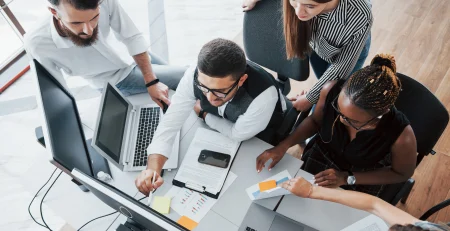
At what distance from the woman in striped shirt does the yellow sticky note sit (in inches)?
36.8

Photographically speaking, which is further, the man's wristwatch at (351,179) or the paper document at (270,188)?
the man's wristwatch at (351,179)

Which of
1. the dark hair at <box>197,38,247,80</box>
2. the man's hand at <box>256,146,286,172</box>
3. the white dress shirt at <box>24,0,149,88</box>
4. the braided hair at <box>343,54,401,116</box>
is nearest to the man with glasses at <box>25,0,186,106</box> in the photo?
the white dress shirt at <box>24,0,149,88</box>

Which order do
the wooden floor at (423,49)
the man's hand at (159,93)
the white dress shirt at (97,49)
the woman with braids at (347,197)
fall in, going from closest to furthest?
the woman with braids at (347,197), the white dress shirt at (97,49), the man's hand at (159,93), the wooden floor at (423,49)

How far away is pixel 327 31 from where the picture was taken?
1.64 m

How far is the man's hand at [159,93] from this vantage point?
1.93 metres

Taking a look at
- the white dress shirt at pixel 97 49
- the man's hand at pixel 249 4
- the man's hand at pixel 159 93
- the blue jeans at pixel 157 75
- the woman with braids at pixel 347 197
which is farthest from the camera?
the blue jeans at pixel 157 75

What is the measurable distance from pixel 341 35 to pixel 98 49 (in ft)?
4.43

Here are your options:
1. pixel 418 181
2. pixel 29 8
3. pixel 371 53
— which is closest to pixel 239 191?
pixel 418 181

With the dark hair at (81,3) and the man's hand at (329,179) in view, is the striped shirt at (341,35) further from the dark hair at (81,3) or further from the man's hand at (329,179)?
the dark hair at (81,3)

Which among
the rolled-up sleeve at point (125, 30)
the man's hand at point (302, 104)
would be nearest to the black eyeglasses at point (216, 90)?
the man's hand at point (302, 104)

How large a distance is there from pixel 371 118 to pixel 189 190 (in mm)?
885

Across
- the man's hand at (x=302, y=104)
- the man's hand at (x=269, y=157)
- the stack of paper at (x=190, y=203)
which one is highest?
the man's hand at (x=302, y=104)

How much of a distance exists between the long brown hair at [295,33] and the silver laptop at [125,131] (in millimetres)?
782

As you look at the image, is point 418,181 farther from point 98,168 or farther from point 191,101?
point 98,168
